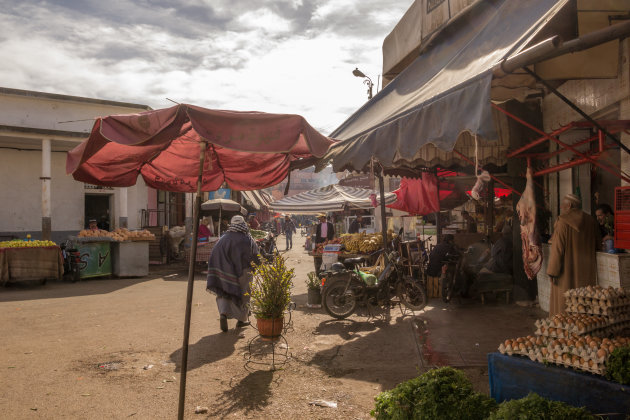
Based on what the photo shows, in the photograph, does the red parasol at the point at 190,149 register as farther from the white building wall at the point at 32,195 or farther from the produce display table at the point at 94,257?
the white building wall at the point at 32,195

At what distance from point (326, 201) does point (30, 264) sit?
9453mm

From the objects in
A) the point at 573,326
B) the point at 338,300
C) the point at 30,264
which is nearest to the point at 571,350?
the point at 573,326

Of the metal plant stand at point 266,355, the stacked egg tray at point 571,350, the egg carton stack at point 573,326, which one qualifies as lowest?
the metal plant stand at point 266,355

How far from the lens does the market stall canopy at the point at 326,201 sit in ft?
51.5

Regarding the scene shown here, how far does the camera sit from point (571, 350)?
319 centimetres

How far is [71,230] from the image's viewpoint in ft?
59.7

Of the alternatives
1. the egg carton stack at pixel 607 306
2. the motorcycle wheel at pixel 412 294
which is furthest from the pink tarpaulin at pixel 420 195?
the egg carton stack at pixel 607 306

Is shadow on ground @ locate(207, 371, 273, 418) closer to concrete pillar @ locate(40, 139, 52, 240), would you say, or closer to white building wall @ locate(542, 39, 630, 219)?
white building wall @ locate(542, 39, 630, 219)

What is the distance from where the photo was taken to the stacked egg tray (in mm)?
3023

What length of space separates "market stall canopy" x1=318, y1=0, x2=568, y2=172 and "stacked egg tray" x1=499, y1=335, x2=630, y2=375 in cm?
166

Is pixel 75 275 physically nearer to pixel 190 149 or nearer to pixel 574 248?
pixel 190 149

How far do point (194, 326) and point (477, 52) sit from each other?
242 inches

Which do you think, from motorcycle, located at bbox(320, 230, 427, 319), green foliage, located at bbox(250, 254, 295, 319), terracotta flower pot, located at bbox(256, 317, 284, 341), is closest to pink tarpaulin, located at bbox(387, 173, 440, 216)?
motorcycle, located at bbox(320, 230, 427, 319)

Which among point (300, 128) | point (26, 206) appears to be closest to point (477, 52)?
point (300, 128)
